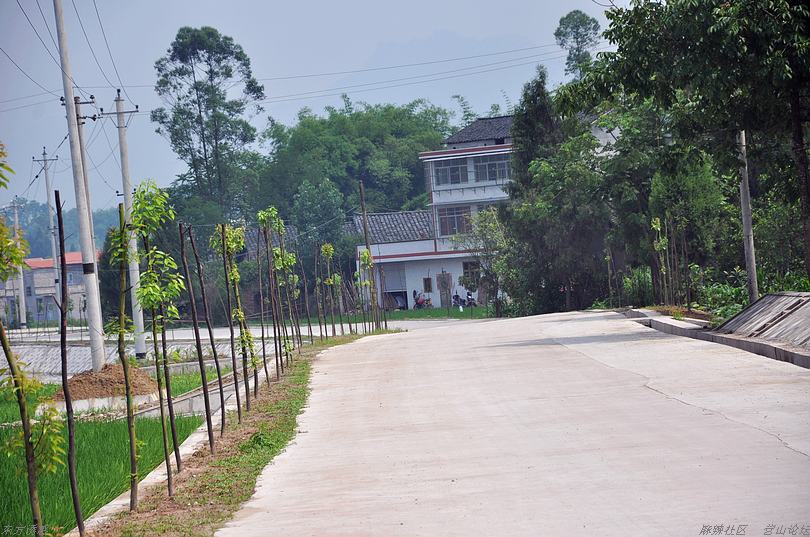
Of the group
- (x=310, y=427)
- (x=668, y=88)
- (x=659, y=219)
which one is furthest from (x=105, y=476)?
(x=659, y=219)

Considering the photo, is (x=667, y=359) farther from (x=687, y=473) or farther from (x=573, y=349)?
(x=687, y=473)

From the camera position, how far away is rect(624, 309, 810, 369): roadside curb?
14116 millimetres

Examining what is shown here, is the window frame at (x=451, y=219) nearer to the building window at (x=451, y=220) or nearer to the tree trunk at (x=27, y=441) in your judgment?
the building window at (x=451, y=220)

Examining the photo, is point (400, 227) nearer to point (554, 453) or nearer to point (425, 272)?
point (425, 272)

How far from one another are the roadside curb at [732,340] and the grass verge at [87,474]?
8.08 meters

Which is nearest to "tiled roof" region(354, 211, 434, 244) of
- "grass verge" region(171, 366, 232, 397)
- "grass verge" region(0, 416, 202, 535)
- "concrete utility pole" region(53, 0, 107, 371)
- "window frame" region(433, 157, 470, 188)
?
"window frame" region(433, 157, 470, 188)

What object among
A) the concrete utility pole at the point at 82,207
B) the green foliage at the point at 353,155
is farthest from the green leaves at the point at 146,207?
the green foliage at the point at 353,155

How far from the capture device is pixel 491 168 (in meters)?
61.9

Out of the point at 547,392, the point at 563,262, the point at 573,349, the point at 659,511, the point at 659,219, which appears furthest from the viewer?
the point at 563,262

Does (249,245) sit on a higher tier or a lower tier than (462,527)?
higher

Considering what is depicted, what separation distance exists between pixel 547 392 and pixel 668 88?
837 centimetres

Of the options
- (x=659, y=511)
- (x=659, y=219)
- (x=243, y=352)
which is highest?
(x=659, y=219)

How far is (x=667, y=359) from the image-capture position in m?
16.0

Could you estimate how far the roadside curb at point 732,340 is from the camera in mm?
14116
